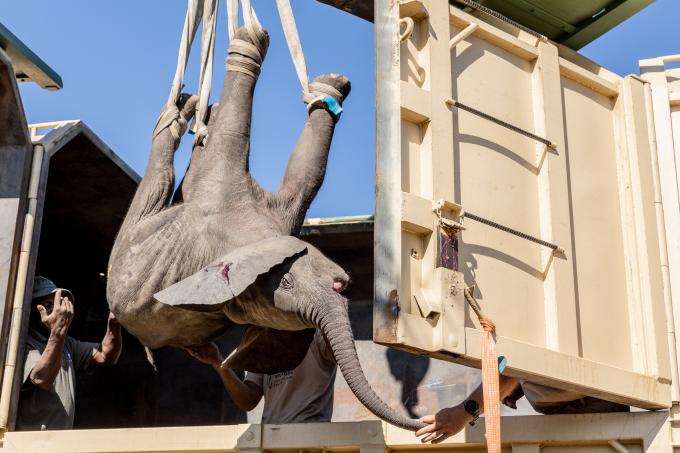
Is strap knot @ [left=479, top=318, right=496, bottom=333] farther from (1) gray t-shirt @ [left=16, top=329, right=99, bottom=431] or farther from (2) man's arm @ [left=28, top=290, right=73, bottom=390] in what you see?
(2) man's arm @ [left=28, top=290, right=73, bottom=390]

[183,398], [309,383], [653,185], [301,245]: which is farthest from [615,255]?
[183,398]

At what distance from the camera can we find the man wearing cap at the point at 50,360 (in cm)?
741

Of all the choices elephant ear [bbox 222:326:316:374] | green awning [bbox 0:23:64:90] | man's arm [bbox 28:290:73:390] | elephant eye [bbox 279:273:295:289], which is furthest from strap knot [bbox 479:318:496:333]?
green awning [bbox 0:23:64:90]

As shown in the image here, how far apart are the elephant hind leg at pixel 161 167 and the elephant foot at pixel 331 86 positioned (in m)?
0.80

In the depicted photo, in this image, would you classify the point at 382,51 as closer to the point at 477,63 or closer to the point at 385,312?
the point at 477,63

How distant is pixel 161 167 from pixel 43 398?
2.12 metres

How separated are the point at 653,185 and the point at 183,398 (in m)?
5.12

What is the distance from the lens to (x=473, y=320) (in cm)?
523

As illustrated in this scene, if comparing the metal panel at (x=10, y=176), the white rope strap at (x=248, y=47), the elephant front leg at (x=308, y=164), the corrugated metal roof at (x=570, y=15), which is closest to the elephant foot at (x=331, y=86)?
the elephant front leg at (x=308, y=164)

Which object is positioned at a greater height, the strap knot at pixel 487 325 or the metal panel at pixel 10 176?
the metal panel at pixel 10 176

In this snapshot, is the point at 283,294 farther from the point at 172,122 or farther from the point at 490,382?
the point at 172,122

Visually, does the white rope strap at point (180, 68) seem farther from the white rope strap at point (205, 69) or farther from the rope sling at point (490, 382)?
the rope sling at point (490, 382)

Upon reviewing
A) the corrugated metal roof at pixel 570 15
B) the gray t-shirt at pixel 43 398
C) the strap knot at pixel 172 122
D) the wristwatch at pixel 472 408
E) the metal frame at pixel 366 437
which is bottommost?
the metal frame at pixel 366 437

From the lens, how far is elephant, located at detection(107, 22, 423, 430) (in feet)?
18.1
